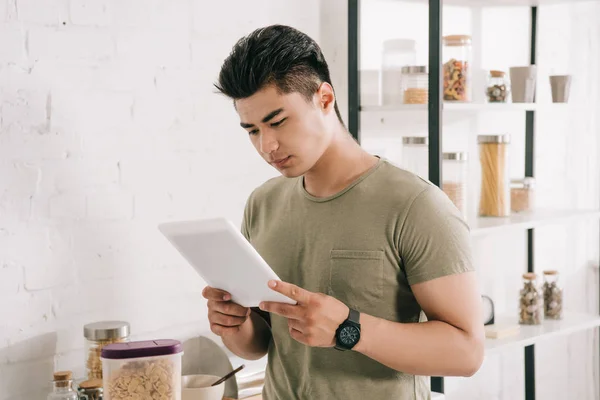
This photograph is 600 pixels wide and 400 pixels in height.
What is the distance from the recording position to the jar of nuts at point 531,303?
2686mm

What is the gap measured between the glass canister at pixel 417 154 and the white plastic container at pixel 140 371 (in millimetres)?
1036

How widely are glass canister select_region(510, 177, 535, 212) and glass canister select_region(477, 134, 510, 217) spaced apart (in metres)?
0.16

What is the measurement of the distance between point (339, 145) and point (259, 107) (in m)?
0.19

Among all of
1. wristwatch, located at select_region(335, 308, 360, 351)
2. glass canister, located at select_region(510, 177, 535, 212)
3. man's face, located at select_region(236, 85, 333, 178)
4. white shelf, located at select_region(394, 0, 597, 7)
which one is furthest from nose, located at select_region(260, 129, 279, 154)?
glass canister, located at select_region(510, 177, 535, 212)

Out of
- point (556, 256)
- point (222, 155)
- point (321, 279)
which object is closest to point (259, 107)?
point (321, 279)

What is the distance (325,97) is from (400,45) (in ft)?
3.75

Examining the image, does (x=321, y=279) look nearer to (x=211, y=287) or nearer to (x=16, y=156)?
(x=211, y=287)

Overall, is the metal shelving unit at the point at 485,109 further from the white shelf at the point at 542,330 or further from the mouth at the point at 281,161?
the mouth at the point at 281,161

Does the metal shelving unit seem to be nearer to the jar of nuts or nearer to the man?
the jar of nuts

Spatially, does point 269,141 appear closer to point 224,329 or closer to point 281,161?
point 281,161

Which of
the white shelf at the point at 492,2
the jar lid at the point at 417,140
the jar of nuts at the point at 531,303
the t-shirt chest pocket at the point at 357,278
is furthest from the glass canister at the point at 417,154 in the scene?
the t-shirt chest pocket at the point at 357,278

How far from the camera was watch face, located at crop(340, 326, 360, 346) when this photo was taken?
4.26 ft

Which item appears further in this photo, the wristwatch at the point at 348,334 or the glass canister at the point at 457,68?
the glass canister at the point at 457,68

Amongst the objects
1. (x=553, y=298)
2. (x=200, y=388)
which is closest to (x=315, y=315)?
(x=200, y=388)
